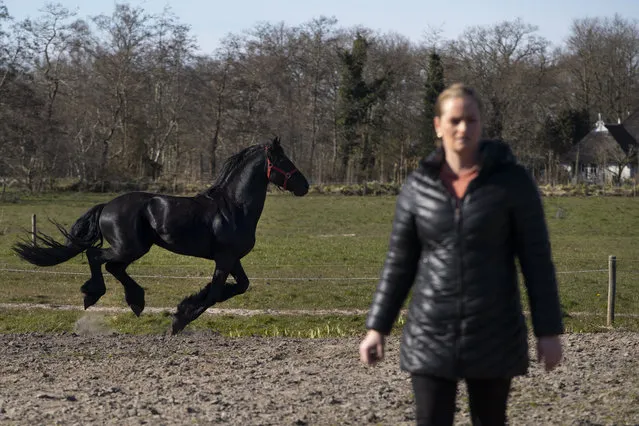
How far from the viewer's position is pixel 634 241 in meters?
31.3

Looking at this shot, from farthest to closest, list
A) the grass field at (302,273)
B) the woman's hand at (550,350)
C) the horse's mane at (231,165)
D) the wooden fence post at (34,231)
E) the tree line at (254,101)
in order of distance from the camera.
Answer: the tree line at (254,101) → the grass field at (302,273) → the wooden fence post at (34,231) → the horse's mane at (231,165) → the woman's hand at (550,350)

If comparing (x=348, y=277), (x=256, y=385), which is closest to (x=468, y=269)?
(x=256, y=385)

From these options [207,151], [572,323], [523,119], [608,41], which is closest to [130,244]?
[572,323]

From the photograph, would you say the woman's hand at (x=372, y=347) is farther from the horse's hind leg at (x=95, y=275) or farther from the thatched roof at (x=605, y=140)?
the thatched roof at (x=605, y=140)

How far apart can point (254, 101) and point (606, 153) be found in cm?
2187

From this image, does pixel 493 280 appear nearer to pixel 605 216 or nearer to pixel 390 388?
pixel 390 388

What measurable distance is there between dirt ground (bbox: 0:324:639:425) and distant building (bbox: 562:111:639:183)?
50.4 metres

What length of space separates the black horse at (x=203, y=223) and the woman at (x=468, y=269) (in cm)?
701


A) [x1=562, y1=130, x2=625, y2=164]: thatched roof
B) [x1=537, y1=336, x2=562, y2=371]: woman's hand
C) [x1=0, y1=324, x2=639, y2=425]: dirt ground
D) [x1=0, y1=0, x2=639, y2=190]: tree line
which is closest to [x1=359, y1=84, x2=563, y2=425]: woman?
[x1=537, y1=336, x2=562, y2=371]: woman's hand

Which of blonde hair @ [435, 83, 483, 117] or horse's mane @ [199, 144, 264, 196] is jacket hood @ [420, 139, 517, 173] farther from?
horse's mane @ [199, 144, 264, 196]

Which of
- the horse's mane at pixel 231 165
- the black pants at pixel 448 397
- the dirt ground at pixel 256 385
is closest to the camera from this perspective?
the black pants at pixel 448 397

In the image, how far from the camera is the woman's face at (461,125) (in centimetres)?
434

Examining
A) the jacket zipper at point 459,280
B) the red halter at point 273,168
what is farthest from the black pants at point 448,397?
the red halter at point 273,168

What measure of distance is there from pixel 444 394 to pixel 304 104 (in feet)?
193
